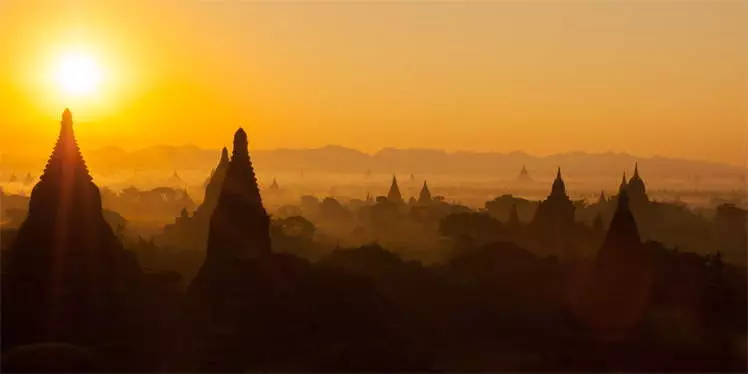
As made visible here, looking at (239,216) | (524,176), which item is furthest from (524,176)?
(239,216)

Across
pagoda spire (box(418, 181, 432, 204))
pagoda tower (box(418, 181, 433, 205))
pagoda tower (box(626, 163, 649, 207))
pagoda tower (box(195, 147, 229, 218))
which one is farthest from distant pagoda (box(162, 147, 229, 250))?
pagoda spire (box(418, 181, 432, 204))

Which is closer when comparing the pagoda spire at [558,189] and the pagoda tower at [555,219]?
the pagoda tower at [555,219]

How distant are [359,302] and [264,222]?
661cm

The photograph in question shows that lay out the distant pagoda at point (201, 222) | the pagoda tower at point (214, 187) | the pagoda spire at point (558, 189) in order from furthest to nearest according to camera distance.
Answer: the pagoda spire at point (558, 189), the distant pagoda at point (201, 222), the pagoda tower at point (214, 187)

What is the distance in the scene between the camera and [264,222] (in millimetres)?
33938

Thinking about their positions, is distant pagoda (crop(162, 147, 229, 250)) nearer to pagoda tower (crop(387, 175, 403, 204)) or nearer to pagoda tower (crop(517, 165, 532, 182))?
pagoda tower (crop(387, 175, 403, 204))

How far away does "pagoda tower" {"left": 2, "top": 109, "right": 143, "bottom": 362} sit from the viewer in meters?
29.8

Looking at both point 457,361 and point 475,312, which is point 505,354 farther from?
point 475,312

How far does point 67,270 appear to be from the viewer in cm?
3081

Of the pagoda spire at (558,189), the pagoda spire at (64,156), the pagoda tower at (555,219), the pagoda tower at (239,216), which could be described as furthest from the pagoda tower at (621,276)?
the pagoda spire at (558,189)

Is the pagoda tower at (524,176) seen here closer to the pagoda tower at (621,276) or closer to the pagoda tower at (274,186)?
the pagoda tower at (274,186)

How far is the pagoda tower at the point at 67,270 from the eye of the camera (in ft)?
97.8

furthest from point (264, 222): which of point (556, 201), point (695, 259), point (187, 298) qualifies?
point (556, 201)

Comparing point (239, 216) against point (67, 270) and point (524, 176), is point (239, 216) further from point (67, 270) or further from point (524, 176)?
point (524, 176)
